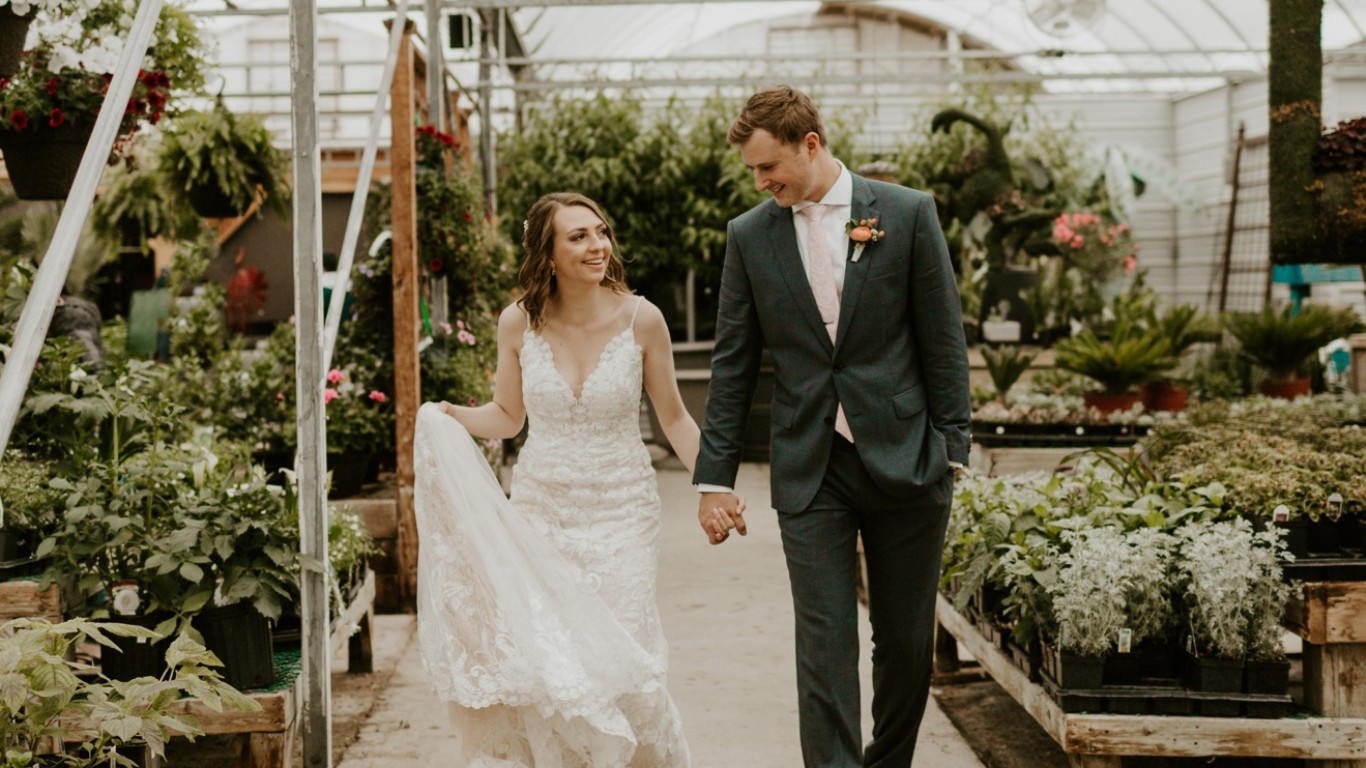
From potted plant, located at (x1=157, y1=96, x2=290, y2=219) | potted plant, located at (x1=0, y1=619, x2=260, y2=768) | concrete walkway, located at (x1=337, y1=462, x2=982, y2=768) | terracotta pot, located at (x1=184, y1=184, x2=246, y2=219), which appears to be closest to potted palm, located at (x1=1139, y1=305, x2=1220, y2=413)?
concrete walkway, located at (x1=337, y1=462, x2=982, y2=768)

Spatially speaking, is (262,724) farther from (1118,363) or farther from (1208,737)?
(1118,363)

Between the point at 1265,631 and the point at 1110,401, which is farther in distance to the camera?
the point at 1110,401

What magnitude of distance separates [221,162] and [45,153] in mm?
2197

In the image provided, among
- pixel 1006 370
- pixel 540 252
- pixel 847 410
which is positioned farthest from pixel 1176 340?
pixel 847 410

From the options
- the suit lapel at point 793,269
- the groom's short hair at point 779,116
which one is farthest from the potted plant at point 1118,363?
the groom's short hair at point 779,116

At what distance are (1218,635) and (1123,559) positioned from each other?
0.95ft

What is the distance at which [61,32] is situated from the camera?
430cm

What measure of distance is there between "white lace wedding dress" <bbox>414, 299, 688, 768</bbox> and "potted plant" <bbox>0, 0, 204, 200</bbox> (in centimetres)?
159

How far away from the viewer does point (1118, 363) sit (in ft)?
23.8

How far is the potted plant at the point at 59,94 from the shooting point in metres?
4.21

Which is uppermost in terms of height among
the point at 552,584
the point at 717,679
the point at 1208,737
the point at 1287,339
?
the point at 1287,339

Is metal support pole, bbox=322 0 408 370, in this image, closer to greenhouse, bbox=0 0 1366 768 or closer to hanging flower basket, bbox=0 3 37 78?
greenhouse, bbox=0 0 1366 768

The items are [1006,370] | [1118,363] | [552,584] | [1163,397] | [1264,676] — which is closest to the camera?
[552,584]

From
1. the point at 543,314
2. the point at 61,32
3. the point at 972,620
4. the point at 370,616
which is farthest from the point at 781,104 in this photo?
the point at 370,616
